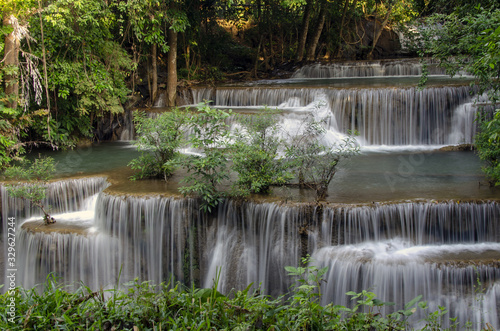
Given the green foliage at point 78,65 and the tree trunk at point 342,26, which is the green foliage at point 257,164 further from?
the tree trunk at point 342,26

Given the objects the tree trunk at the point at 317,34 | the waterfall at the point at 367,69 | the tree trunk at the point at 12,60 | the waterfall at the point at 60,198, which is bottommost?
the waterfall at the point at 60,198

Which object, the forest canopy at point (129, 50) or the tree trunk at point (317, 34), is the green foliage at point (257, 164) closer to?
the forest canopy at point (129, 50)

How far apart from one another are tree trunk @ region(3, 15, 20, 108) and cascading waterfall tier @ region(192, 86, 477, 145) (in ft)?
25.9

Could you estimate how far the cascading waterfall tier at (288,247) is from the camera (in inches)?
272

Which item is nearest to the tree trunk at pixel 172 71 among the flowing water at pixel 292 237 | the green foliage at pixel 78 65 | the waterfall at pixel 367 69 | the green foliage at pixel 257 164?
the green foliage at pixel 78 65

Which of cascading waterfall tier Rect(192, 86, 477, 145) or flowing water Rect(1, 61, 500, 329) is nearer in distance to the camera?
flowing water Rect(1, 61, 500, 329)

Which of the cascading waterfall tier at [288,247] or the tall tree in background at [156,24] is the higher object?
the tall tree in background at [156,24]

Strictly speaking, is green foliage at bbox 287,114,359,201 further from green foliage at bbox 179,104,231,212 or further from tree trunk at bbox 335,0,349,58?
tree trunk at bbox 335,0,349,58

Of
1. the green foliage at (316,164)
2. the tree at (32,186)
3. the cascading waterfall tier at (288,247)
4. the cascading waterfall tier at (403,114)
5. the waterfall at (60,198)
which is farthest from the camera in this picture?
the cascading waterfall tier at (403,114)

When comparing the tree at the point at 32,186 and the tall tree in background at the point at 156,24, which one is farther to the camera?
the tall tree in background at the point at 156,24

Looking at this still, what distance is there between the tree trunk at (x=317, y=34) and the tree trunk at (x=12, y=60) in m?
14.7

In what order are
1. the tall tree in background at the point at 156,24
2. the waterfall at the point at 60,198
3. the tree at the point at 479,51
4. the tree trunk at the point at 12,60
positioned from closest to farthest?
the tree at the point at 479,51 → the waterfall at the point at 60,198 → the tree trunk at the point at 12,60 → the tall tree in background at the point at 156,24

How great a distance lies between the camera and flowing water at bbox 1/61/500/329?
23.0 ft

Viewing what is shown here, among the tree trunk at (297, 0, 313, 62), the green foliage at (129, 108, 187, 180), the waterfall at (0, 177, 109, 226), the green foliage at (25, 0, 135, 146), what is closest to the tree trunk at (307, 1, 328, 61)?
the tree trunk at (297, 0, 313, 62)
